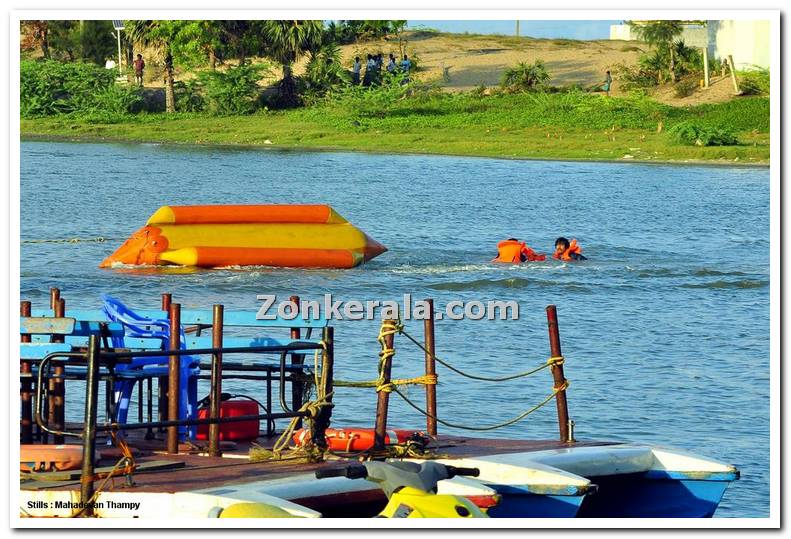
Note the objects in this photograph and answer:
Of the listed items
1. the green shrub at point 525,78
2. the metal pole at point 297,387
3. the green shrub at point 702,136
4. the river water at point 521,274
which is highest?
the green shrub at point 525,78

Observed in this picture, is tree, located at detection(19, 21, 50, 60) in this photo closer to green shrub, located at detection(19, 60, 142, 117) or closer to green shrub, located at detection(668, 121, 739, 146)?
green shrub, located at detection(19, 60, 142, 117)

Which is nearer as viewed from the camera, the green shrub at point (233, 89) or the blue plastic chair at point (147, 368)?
the blue plastic chair at point (147, 368)

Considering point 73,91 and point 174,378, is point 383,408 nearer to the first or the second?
point 174,378

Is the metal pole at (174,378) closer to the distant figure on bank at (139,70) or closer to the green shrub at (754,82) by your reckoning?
the green shrub at (754,82)

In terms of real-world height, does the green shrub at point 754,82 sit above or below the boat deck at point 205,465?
above

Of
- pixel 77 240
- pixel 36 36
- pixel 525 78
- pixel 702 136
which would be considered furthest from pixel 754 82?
pixel 36 36

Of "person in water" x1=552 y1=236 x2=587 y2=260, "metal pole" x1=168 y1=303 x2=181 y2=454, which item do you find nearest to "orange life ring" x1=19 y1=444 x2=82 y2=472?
"metal pole" x1=168 y1=303 x2=181 y2=454

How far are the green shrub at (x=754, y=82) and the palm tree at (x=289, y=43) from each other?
1291 cm

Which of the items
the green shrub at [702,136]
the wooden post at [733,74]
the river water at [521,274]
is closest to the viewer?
the river water at [521,274]

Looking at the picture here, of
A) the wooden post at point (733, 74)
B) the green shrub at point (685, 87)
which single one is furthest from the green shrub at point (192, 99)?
the wooden post at point (733, 74)

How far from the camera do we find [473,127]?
42469 mm

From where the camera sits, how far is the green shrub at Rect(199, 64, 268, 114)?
4531 centimetres

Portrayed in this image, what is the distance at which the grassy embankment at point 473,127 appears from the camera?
39.3 m

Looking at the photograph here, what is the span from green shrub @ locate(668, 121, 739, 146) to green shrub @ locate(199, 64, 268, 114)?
13.5 meters
